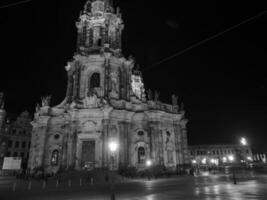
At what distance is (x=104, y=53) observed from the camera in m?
40.7

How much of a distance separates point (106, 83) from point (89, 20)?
645 inches

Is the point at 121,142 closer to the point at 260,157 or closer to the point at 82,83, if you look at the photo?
the point at 82,83

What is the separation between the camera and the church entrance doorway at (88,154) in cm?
3441

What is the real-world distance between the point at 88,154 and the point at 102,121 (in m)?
5.70

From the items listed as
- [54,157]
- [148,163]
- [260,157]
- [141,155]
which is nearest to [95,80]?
[54,157]

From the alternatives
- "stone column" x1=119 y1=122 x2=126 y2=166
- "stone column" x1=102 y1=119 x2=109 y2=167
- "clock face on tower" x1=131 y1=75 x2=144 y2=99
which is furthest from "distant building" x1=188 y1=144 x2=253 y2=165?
"stone column" x1=102 y1=119 x2=109 y2=167

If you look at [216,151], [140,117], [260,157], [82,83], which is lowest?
[260,157]

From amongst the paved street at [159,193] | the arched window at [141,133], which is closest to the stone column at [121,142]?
the arched window at [141,133]

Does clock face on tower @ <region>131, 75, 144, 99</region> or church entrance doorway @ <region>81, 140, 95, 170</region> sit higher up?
clock face on tower @ <region>131, 75, 144, 99</region>

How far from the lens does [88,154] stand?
115ft

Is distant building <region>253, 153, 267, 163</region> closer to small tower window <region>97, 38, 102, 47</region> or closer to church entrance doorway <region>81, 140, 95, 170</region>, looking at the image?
small tower window <region>97, 38, 102, 47</region>

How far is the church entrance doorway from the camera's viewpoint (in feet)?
113

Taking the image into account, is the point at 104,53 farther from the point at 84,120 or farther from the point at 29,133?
the point at 29,133

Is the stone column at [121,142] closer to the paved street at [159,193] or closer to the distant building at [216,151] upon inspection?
the paved street at [159,193]
